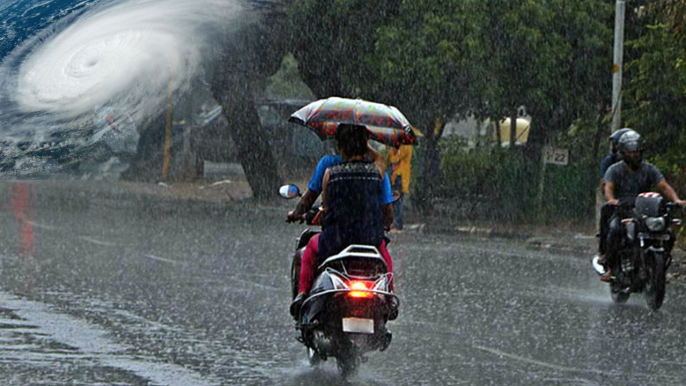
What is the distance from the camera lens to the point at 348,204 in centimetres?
812

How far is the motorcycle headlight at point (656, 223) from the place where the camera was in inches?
489

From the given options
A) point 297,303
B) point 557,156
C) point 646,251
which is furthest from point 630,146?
point 557,156

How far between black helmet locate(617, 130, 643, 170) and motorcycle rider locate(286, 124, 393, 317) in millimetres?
5160

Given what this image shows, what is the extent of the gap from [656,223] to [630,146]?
0.87m

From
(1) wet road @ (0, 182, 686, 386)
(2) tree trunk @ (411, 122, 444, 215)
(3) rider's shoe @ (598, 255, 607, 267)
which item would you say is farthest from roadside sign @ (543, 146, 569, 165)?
(3) rider's shoe @ (598, 255, 607, 267)

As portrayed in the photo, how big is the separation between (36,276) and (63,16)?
1084 cm

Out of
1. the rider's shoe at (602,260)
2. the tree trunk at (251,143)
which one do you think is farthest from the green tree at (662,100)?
the tree trunk at (251,143)

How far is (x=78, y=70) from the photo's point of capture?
3.44 meters

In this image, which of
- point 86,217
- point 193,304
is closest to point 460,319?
point 193,304

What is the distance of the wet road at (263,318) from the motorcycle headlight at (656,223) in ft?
2.63

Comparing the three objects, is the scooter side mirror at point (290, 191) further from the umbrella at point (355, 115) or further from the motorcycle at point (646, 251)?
the motorcycle at point (646, 251)

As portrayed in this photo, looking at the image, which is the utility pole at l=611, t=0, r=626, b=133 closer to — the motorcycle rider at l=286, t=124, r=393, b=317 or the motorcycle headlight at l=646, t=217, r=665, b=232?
the motorcycle headlight at l=646, t=217, r=665, b=232

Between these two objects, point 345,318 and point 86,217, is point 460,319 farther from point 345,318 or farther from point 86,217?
point 86,217

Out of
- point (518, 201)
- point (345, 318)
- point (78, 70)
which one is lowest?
point (518, 201)
